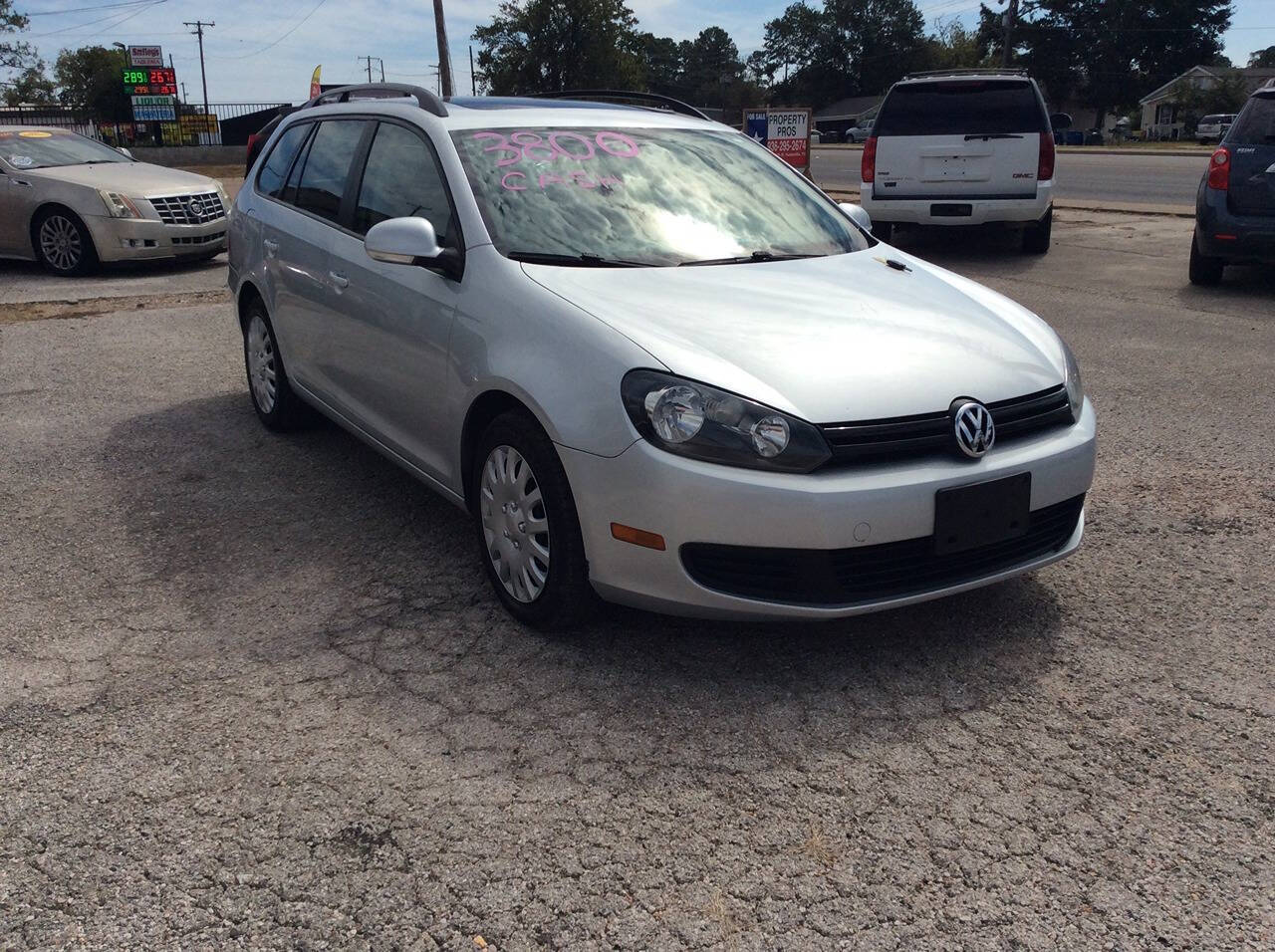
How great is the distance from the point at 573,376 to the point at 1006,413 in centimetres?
126

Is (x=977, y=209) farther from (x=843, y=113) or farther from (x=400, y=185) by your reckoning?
(x=843, y=113)

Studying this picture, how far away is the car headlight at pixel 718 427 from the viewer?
3053 millimetres

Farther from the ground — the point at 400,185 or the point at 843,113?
the point at 843,113

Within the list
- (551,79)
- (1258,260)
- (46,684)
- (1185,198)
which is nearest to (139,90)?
(1185,198)

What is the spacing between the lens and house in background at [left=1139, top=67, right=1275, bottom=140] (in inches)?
2886

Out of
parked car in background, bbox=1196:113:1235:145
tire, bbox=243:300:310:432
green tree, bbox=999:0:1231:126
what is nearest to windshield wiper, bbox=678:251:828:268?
tire, bbox=243:300:310:432

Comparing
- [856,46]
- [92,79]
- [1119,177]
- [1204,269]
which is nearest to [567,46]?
[92,79]

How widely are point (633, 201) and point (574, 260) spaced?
1.55 ft

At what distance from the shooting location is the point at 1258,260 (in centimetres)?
900

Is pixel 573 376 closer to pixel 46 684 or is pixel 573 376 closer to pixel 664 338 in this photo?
pixel 664 338

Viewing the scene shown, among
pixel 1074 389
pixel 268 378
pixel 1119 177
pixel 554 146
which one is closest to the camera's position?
pixel 1074 389

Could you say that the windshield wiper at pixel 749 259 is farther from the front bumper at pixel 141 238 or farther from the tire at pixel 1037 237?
the front bumper at pixel 141 238

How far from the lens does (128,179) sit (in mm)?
11984

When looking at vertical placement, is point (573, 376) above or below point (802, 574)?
above
